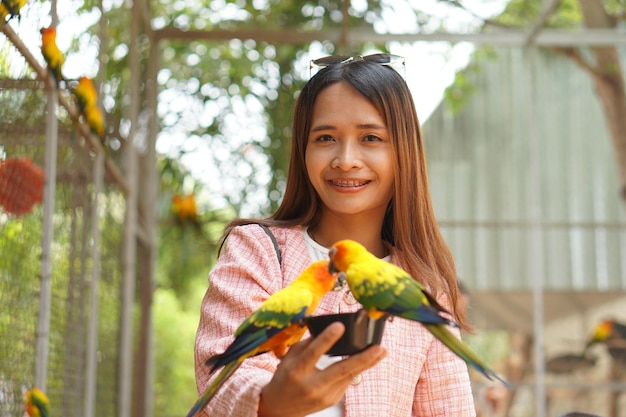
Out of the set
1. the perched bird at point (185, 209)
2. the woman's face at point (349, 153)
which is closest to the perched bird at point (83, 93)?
the woman's face at point (349, 153)

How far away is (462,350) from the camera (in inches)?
42.0

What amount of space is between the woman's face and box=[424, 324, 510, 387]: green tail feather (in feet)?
1.41

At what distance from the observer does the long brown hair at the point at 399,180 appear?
1.55m

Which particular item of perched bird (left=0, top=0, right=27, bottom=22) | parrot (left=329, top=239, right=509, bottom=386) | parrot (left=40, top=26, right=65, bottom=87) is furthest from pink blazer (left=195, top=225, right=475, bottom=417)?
parrot (left=40, top=26, right=65, bottom=87)

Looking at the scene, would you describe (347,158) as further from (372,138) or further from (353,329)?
(353,329)

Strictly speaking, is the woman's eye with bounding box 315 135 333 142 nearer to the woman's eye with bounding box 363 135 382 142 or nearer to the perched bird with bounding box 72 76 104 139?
the woman's eye with bounding box 363 135 382 142

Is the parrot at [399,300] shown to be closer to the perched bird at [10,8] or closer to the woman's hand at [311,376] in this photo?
the woman's hand at [311,376]

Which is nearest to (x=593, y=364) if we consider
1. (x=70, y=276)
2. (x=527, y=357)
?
(x=527, y=357)

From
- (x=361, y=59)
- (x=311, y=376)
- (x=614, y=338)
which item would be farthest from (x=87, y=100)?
(x=614, y=338)

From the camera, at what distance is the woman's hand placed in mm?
1142

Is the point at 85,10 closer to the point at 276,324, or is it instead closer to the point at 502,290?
the point at 276,324

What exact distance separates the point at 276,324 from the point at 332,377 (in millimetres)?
115

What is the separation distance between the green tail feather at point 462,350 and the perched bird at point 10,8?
133 cm

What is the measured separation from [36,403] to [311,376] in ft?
4.45
